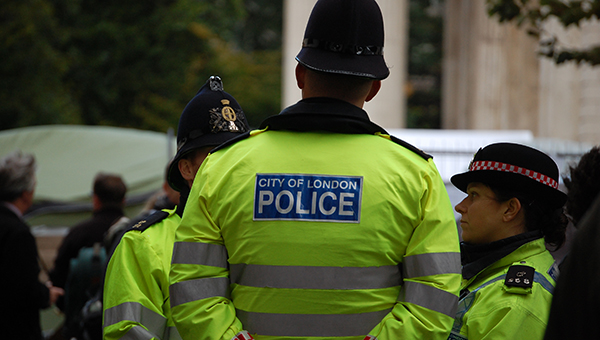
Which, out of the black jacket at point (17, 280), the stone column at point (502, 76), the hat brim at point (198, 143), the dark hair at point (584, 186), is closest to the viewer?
the hat brim at point (198, 143)

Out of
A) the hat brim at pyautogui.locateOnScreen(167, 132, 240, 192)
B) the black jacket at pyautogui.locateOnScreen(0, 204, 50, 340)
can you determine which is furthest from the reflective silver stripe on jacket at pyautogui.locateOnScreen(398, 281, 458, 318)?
the black jacket at pyautogui.locateOnScreen(0, 204, 50, 340)

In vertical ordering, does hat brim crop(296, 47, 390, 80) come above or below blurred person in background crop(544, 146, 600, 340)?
above

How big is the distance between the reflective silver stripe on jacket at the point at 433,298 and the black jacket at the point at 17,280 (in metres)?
3.17

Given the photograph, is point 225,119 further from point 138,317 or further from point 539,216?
point 539,216

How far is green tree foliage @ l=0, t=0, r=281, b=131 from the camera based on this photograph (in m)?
19.5

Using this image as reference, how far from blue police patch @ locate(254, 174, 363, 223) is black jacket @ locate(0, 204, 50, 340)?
2889mm

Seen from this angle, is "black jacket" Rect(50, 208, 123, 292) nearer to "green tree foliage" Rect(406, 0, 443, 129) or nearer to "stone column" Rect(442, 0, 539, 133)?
"stone column" Rect(442, 0, 539, 133)

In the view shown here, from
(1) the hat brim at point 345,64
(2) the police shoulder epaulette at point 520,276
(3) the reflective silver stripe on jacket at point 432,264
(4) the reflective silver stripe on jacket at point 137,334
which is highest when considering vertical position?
(1) the hat brim at point 345,64

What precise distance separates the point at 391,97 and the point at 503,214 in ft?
43.9

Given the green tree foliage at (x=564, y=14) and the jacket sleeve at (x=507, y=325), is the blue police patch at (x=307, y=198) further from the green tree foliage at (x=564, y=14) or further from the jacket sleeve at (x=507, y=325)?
the green tree foliage at (x=564, y=14)

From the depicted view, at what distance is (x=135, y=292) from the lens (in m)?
2.60

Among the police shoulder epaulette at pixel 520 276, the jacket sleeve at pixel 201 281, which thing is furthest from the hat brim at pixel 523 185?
the jacket sleeve at pixel 201 281

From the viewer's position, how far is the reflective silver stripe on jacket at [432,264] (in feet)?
6.55

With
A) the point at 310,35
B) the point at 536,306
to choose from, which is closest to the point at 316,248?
the point at 310,35
